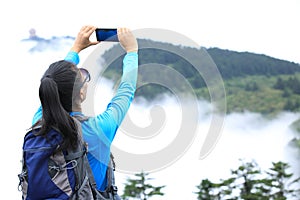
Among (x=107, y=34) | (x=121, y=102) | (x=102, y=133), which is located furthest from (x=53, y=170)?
(x=107, y=34)

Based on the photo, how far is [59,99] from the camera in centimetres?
156

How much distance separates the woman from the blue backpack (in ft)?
0.10

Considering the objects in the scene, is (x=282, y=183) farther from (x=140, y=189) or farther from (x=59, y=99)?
(x=59, y=99)

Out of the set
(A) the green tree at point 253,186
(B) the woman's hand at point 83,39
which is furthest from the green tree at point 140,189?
(B) the woman's hand at point 83,39

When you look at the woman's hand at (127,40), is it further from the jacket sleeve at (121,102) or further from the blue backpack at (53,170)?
the blue backpack at (53,170)

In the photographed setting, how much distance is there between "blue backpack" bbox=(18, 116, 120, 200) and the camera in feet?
4.99

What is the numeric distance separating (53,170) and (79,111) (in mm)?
215

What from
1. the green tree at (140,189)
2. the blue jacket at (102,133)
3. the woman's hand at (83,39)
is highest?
the green tree at (140,189)

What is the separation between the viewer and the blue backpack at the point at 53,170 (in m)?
1.52

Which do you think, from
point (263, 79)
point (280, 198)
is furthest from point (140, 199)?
point (263, 79)

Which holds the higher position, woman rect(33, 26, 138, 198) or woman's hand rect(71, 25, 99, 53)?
woman's hand rect(71, 25, 99, 53)

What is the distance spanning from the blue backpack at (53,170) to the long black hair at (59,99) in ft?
0.06

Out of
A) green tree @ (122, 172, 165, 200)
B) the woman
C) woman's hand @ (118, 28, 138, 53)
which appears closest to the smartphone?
woman's hand @ (118, 28, 138, 53)

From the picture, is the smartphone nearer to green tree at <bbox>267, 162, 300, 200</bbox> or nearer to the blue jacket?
the blue jacket
